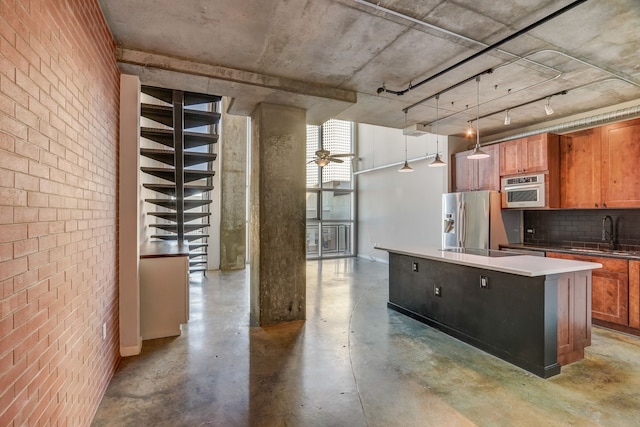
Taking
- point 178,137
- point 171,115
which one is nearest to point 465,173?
point 178,137

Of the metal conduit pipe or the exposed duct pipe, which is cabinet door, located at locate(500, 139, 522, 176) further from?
the exposed duct pipe

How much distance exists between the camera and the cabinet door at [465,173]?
19.2ft

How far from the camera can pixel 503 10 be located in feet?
7.90

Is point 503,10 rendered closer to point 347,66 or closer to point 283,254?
point 347,66

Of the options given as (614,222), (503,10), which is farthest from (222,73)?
(614,222)

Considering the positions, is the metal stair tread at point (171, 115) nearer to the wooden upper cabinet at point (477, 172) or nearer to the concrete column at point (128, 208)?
the concrete column at point (128, 208)

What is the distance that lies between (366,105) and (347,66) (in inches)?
49.1

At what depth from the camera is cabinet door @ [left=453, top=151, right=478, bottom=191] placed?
586 centimetres

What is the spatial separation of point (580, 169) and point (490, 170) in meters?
1.26

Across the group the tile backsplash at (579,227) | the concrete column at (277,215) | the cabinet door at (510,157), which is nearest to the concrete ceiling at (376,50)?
the concrete column at (277,215)

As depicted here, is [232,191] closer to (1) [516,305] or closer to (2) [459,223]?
(2) [459,223]

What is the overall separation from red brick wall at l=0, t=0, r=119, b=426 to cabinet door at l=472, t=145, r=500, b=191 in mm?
5581

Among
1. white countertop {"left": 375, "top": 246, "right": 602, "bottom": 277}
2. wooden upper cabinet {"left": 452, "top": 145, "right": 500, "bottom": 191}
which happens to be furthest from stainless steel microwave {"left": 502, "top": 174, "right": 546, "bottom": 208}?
white countertop {"left": 375, "top": 246, "right": 602, "bottom": 277}

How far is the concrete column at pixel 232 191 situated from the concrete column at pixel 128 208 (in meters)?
4.75
